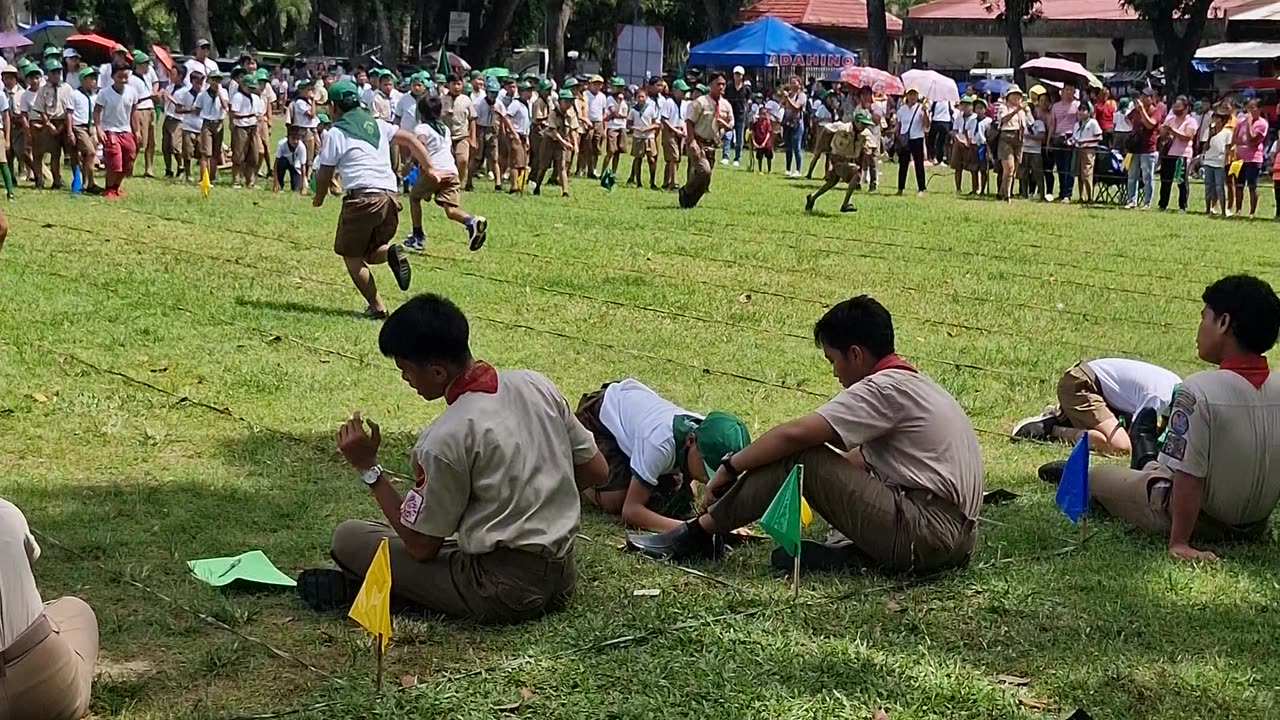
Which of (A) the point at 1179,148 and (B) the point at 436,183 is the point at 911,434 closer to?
→ (B) the point at 436,183

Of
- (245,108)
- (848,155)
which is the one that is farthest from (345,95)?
(848,155)

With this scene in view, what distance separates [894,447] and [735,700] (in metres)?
1.37

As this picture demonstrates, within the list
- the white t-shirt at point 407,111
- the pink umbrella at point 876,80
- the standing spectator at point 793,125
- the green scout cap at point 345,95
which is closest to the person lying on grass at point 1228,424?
the green scout cap at point 345,95

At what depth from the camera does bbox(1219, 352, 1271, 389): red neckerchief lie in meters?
5.56

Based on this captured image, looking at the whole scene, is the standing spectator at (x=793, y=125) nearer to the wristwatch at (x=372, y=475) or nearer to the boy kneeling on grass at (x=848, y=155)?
the boy kneeling on grass at (x=848, y=155)

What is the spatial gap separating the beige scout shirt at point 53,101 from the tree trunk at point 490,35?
33.8 m

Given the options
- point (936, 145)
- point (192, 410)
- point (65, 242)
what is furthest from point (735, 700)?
point (936, 145)

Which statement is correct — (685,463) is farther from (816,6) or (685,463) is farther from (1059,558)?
(816,6)

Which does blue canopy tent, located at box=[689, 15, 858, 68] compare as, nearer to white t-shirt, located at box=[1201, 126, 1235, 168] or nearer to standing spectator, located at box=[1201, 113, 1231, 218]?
standing spectator, located at box=[1201, 113, 1231, 218]

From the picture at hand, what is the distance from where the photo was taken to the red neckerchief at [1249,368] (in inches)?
219

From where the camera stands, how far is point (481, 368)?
185 inches

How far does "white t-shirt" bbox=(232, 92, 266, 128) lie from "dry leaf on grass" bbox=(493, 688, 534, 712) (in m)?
16.8

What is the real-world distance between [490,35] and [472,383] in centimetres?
4908

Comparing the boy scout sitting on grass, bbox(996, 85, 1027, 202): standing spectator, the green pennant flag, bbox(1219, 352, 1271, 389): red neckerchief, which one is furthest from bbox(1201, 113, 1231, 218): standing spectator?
the boy scout sitting on grass
